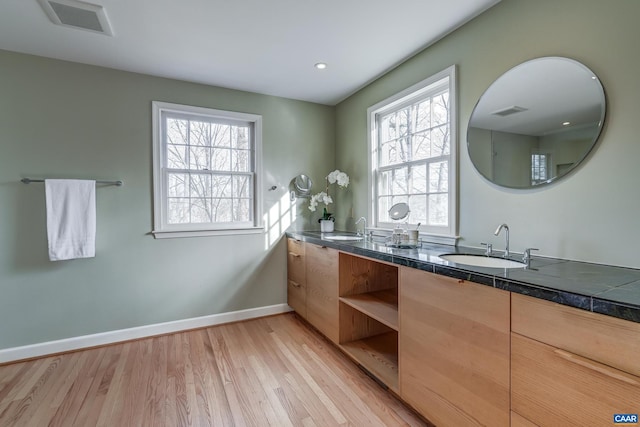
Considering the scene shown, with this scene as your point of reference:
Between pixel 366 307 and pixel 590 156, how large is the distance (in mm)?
1515

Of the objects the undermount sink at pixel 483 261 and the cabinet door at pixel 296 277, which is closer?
the undermount sink at pixel 483 261

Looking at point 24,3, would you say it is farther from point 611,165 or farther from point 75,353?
point 611,165

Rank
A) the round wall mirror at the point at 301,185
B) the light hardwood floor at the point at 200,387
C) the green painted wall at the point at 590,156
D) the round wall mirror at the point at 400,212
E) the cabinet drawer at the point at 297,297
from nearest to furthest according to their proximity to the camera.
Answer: the green painted wall at the point at 590,156
the light hardwood floor at the point at 200,387
the round wall mirror at the point at 400,212
the cabinet drawer at the point at 297,297
the round wall mirror at the point at 301,185

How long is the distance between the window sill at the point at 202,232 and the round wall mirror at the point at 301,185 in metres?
0.61

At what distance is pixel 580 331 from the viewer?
92cm

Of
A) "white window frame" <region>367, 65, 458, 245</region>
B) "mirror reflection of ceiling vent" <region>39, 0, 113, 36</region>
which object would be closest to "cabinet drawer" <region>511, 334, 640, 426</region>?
"white window frame" <region>367, 65, 458, 245</region>

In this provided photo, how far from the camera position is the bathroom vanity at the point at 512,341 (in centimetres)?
87

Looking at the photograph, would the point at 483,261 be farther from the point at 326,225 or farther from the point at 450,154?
the point at 326,225

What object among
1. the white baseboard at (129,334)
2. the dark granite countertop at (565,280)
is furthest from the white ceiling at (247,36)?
the white baseboard at (129,334)

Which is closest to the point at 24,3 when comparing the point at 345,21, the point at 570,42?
the point at 345,21

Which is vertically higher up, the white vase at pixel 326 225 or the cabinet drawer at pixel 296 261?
the white vase at pixel 326 225

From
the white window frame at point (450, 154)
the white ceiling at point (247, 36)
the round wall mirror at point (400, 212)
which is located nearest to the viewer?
the white ceiling at point (247, 36)

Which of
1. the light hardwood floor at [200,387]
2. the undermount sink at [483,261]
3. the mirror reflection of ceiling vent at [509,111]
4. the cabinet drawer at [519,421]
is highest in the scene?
the mirror reflection of ceiling vent at [509,111]

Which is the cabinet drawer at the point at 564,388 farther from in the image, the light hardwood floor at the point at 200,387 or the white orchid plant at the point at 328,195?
the white orchid plant at the point at 328,195
